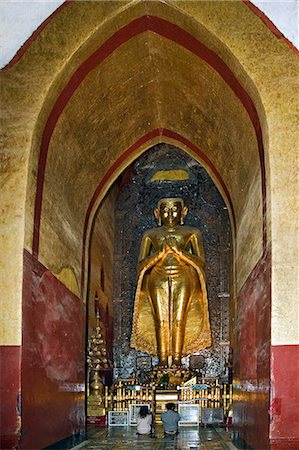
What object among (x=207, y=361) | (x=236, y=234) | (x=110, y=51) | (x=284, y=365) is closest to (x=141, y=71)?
(x=110, y=51)

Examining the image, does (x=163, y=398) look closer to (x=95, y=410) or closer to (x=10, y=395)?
(x=95, y=410)

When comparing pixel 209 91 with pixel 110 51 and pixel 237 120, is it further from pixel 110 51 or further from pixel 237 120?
pixel 110 51

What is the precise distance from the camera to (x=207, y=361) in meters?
10.7

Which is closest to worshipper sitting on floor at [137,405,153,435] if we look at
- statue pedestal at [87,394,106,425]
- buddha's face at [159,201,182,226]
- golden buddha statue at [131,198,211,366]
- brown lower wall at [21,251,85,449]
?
brown lower wall at [21,251,85,449]

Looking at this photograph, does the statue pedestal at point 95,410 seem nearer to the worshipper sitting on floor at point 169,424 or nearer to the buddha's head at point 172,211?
the worshipper sitting on floor at point 169,424

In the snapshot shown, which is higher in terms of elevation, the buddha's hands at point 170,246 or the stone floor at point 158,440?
the buddha's hands at point 170,246

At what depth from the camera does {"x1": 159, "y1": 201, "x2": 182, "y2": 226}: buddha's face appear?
10891 mm

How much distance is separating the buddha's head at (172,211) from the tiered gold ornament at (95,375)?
8.25ft

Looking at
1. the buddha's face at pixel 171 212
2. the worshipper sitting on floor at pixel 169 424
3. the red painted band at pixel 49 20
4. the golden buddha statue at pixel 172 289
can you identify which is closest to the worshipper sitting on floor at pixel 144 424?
the worshipper sitting on floor at pixel 169 424

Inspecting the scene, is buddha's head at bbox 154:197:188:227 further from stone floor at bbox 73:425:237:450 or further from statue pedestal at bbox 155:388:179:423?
stone floor at bbox 73:425:237:450

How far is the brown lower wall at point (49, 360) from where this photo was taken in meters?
5.58

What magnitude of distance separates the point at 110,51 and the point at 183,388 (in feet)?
16.4

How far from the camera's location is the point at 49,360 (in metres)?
6.32

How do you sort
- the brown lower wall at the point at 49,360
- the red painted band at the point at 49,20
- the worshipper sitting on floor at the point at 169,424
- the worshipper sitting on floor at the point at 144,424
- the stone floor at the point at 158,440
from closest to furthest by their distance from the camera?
the brown lower wall at the point at 49,360, the red painted band at the point at 49,20, the stone floor at the point at 158,440, the worshipper sitting on floor at the point at 169,424, the worshipper sitting on floor at the point at 144,424
